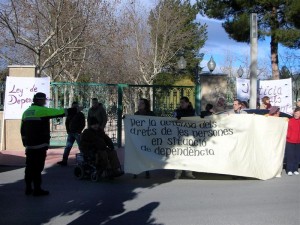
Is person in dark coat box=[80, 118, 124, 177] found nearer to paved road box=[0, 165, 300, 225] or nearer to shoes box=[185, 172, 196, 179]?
paved road box=[0, 165, 300, 225]

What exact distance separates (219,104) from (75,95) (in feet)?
16.0

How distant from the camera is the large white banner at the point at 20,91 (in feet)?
46.3

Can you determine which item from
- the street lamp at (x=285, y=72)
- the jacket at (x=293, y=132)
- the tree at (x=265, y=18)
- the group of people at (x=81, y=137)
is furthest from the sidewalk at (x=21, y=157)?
the street lamp at (x=285, y=72)

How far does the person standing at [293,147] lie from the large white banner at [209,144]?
0.59 m

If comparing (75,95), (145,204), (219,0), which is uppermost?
(219,0)

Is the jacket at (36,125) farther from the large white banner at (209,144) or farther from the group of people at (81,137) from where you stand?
the large white banner at (209,144)

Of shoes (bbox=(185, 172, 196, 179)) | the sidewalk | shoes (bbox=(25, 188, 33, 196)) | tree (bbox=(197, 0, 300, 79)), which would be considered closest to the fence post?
the sidewalk

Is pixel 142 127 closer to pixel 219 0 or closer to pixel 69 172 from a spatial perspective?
pixel 69 172

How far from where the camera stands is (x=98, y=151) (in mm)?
9617

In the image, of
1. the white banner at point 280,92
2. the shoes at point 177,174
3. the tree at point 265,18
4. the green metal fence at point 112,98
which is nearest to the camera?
the shoes at point 177,174

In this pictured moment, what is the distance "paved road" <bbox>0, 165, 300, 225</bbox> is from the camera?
21.9 ft

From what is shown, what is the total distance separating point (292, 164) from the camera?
10.7 m

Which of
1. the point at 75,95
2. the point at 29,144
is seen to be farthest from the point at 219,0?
the point at 29,144

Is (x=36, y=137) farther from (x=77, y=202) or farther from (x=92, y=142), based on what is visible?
(x=92, y=142)
